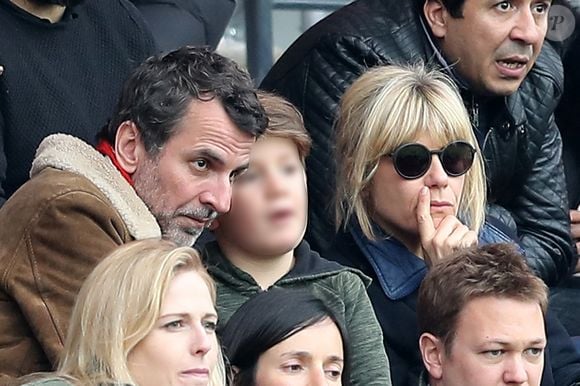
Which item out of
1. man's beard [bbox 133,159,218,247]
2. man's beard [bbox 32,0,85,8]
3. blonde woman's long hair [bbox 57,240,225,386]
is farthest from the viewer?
man's beard [bbox 32,0,85,8]

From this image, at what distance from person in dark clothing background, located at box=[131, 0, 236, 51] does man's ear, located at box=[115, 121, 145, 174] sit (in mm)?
1418

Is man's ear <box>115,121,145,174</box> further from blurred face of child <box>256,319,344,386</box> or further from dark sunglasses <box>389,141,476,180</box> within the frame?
dark sunglasses <box>389,141,476,180</box>

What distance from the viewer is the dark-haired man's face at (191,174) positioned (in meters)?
3.88

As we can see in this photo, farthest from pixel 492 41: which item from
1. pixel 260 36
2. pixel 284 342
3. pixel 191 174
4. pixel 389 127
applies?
pixel 284 342

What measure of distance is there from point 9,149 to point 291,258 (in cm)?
75

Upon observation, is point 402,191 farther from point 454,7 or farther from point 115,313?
point 115,313

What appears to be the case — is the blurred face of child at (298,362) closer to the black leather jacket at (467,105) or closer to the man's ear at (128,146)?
the man's ear at (128,146)


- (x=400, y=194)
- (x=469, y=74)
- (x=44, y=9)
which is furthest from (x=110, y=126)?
(x=469, y=74)

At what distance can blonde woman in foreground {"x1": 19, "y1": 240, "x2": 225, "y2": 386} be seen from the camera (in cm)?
337

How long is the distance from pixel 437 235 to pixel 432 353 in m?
0.34

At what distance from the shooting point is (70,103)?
4340 mm

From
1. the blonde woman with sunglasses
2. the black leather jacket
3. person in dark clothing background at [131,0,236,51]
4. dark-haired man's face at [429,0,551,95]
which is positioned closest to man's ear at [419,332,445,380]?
the blonde woman with sunglasses

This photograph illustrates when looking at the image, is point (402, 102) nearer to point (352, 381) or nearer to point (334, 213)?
point (334, 213)

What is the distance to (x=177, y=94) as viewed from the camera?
3.91m
